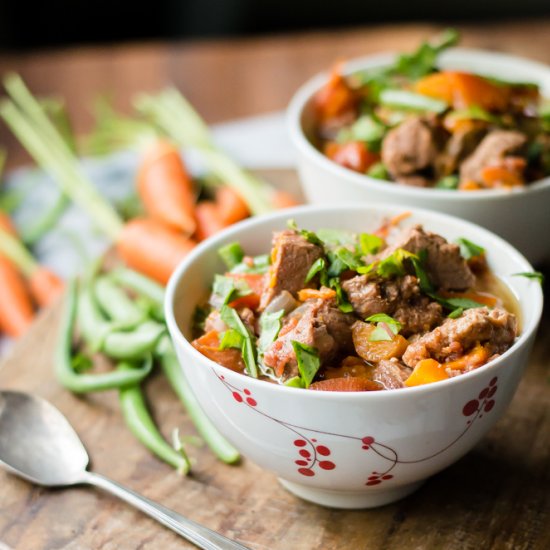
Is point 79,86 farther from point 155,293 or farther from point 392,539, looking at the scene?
point 392,539

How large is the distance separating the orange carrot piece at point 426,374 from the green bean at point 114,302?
4.24ft

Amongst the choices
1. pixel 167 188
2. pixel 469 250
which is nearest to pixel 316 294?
pixel 469 250

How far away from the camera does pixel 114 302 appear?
3266 millimetres

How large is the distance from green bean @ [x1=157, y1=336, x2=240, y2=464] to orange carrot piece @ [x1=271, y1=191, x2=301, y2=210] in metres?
1.07

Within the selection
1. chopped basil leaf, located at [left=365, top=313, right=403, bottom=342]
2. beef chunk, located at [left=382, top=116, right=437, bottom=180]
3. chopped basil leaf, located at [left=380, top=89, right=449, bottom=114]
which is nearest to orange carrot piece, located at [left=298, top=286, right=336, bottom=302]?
chopped basil leaf, located at [left=365, top=313, right=403, bottom=342]

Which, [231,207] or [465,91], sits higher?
[465,91]

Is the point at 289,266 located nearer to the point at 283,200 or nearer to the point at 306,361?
the point at 306,361

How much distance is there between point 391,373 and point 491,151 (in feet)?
3.86

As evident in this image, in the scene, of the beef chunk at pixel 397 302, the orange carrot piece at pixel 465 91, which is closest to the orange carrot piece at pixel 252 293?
the beef chunk at pixel 397 302

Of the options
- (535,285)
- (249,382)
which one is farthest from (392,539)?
(535,285)

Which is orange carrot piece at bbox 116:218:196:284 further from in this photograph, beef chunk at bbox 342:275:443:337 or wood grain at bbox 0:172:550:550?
beef chunk at bbox 342:275:443:337

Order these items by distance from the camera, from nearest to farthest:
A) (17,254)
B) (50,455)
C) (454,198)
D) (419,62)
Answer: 1. (50,455)
2. (454,198)
3. (419,62)
4. (17,254)

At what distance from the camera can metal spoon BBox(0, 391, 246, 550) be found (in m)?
2.25

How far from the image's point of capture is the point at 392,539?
2.23m
